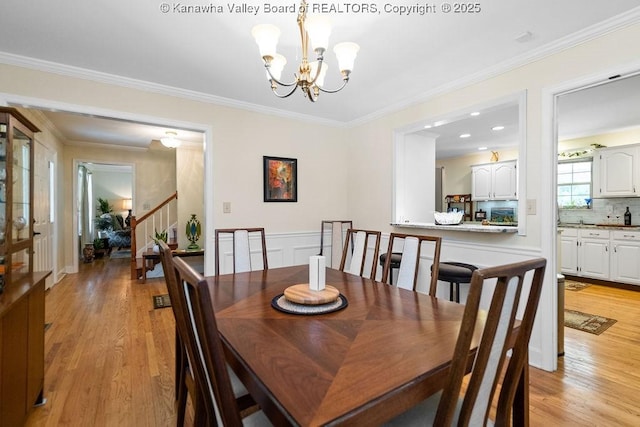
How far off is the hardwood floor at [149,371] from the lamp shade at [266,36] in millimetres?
2121

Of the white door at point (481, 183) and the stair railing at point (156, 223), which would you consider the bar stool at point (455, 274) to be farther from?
the stair railing at point (156, 223)

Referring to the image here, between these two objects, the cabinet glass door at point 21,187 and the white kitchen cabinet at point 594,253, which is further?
the white kitchen cabinet at point 594,253

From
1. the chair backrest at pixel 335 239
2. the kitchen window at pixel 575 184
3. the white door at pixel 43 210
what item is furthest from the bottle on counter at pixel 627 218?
the white door at pixel 43 210

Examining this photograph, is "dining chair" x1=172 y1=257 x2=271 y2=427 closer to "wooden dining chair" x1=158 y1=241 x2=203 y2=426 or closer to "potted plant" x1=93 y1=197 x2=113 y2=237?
"wooden dining chair" x1=158 y1=241 x2=203 y2=426

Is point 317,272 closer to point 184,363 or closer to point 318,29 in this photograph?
point 184,363

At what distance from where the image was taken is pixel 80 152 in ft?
18.9

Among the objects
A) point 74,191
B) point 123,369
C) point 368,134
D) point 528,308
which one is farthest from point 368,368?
point 74,191

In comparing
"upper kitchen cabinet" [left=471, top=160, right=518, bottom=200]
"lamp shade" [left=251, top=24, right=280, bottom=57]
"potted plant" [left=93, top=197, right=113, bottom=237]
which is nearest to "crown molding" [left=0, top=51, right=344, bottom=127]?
"lamp shade" [left=251, top=24, right=280, bottom=57]

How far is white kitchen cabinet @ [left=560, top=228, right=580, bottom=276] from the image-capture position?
489 centimetres

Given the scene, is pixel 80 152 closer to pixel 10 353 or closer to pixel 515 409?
pixel 10 353

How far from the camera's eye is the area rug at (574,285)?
443cm

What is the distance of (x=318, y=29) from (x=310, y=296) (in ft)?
4.42

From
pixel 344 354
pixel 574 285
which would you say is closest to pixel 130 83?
Result: pixel 344 354

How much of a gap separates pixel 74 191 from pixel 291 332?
20.9 ft
